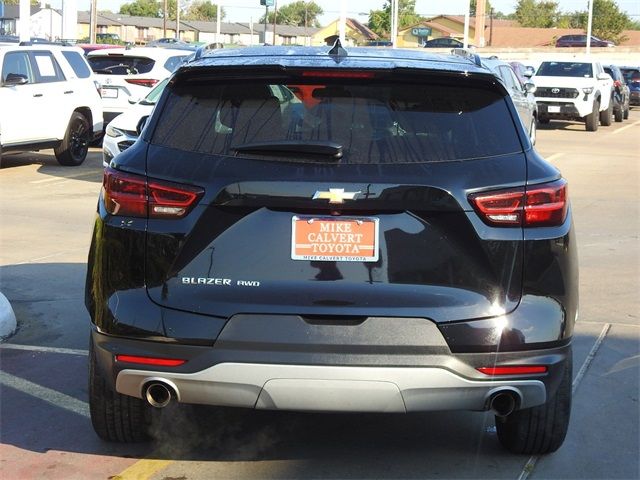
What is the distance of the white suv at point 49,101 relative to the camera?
15.3m

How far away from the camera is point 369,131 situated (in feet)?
13.1

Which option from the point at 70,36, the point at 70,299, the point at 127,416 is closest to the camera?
the point at 127,416

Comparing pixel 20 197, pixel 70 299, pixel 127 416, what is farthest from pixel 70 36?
pixel 127 416

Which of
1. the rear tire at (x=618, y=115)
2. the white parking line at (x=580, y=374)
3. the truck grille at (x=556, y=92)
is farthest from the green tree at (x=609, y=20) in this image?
the white parking line at (x=580, y=374)

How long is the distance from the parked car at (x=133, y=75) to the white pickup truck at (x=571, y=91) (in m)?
12.0

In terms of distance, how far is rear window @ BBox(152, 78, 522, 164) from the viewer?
13.0ft

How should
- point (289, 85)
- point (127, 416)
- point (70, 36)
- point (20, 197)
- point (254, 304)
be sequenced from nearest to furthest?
1. point (254, 304)
2. point (289, 85)
3. point (127, 416)
4. point (20, 197)
5. point (70, 36)

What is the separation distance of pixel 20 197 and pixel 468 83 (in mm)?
10128

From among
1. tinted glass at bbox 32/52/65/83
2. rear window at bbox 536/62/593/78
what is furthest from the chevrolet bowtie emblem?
rear window at bbox 536/62/593/78

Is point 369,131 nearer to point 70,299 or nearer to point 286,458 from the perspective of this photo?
point 286,458

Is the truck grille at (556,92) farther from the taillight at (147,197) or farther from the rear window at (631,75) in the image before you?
the taillight at (147,197)

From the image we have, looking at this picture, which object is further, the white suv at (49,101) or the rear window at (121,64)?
the rear window at (121,64)

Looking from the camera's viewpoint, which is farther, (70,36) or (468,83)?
(70,36)

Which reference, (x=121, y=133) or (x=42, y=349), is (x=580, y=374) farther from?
(x=121, y=133)
